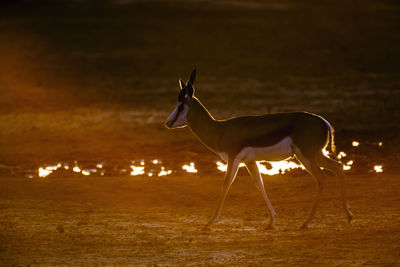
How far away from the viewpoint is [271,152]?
11078 mm

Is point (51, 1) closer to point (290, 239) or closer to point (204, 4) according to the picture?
point (204, 4)

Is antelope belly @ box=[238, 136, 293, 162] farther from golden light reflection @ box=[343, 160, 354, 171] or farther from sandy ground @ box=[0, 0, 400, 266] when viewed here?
golden light reflection @ box=[343, 160, 354, 171]

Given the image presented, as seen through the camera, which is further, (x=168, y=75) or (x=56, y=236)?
(x=168, y=75)

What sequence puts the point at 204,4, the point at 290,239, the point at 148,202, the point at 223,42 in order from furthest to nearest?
the point at 204,4
the point at 223,42
the point at 148,202
the point at 290,239

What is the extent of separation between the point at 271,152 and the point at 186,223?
1590mm

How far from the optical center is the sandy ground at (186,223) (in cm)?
983

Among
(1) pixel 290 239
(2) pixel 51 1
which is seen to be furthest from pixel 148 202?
(2) pixel 51 1

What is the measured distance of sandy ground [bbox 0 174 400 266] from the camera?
9828 mm

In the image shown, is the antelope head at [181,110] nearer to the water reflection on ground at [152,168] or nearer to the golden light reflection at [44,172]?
the water reflection on ground at [152,168]

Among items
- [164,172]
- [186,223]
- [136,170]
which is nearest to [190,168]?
[164,172]

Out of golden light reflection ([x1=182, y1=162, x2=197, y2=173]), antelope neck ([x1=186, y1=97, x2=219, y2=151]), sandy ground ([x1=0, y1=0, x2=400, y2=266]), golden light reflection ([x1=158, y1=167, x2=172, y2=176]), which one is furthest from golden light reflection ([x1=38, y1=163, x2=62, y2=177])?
antelope neck ([x1=186, y1=97, x2=219, y2=151])

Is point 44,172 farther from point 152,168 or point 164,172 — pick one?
point 164,172

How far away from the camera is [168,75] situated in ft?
109

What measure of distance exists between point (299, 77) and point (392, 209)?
19913mm
